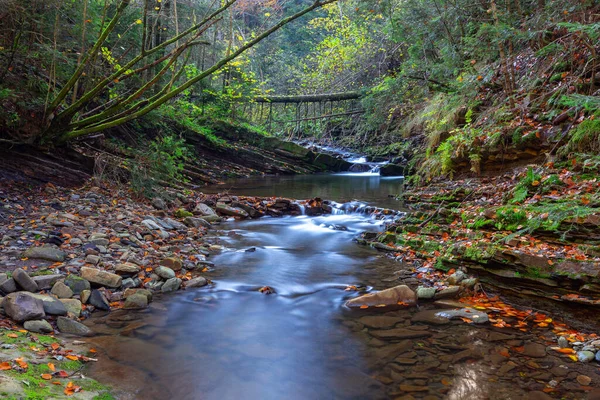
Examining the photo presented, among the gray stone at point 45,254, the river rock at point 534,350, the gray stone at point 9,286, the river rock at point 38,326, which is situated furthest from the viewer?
the gray stone at point 45,254

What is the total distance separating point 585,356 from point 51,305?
5.00 meters

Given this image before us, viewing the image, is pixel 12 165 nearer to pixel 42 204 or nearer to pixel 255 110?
pixel 42 204

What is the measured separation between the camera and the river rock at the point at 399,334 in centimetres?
403

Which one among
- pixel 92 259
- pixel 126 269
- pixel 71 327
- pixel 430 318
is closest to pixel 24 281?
pixel 71 327

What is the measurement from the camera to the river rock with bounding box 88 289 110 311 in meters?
4.25

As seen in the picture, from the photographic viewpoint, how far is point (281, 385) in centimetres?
331

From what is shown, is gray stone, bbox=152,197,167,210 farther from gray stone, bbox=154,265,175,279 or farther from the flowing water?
gray stone, bbox=154,265,175,279

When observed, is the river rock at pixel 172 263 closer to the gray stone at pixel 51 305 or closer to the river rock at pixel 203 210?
the gray stone at pixel 51 305

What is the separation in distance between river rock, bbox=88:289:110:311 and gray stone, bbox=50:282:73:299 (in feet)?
0.69

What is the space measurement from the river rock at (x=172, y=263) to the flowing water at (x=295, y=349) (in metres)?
0.47

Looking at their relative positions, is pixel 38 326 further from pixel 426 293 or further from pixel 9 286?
pixel 426 293

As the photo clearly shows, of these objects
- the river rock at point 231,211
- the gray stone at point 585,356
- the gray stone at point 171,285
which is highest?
the river rock at point 231,211

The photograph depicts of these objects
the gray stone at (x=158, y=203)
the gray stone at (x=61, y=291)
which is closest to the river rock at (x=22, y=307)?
the gray stone at (x=61, y=291)

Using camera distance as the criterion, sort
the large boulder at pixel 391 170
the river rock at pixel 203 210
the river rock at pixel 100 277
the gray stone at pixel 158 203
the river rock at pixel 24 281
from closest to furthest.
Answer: the river rock at pixel 24 281, the river rock at pixel 100 277, the gray stone at pixel 158 203, the river rock at pixel 203 210, the large boulder at pixel 391 170
